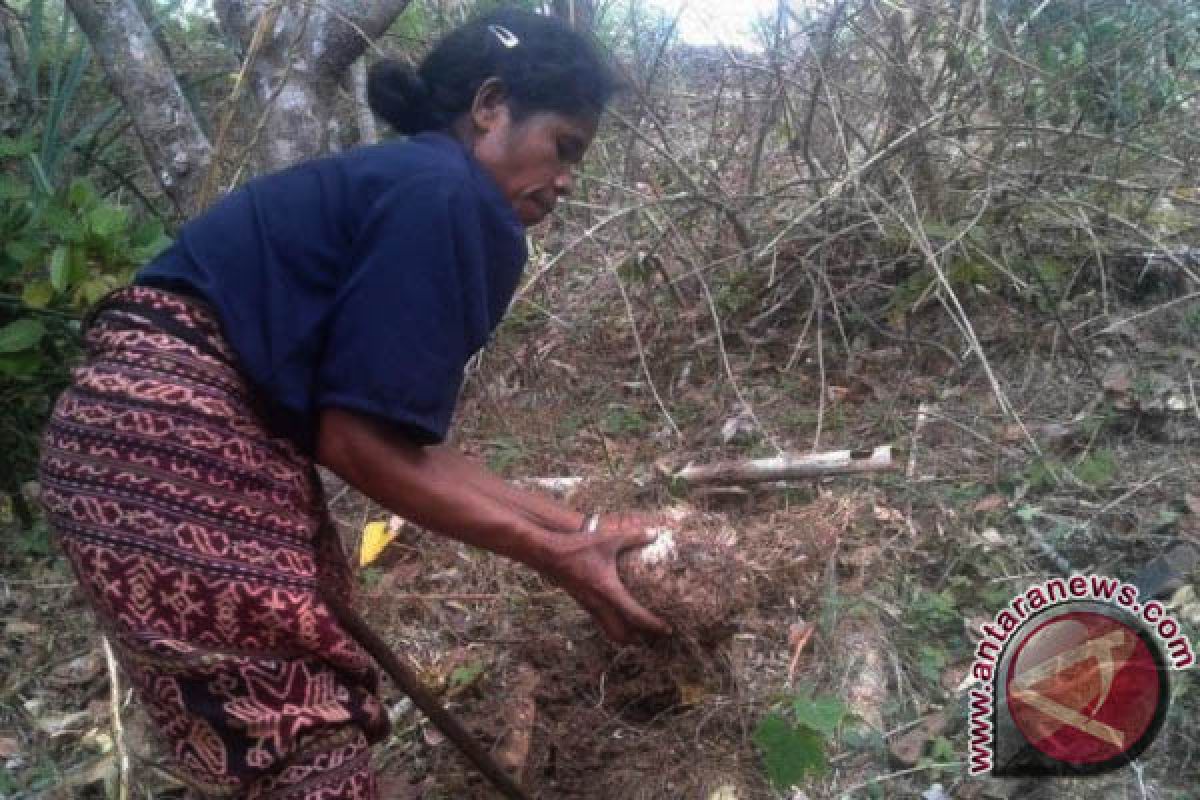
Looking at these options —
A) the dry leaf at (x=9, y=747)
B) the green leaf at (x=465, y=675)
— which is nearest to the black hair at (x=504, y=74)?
the green leaf at (x=465, y=675)

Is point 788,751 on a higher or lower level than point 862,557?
lower

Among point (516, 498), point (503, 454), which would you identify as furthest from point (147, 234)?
point (516, 498)

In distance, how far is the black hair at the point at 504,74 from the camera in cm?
153

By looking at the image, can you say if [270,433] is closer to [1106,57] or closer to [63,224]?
[63,224]

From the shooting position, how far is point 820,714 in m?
1.91

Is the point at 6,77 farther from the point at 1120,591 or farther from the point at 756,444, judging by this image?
the point at 1120,591

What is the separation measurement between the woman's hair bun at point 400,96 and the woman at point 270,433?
188mm

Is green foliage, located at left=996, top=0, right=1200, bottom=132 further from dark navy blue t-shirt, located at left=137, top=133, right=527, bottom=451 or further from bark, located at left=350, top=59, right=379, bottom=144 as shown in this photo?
dark navy blue t-shirt, located at left=137, top=133, right=527, bottom=451

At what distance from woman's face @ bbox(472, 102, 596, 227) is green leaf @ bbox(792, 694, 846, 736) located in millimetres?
1031

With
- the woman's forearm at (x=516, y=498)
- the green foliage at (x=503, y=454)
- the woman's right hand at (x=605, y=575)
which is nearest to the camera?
the woman's forearm at (x=516, y=498)

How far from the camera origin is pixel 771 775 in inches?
74.4

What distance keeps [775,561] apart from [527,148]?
98 centimetres

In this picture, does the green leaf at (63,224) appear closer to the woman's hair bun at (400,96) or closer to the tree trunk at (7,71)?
the tree trunk at (7,71)

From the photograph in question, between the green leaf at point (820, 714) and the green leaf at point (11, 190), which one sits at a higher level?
the green leaf at point (11, 190)
